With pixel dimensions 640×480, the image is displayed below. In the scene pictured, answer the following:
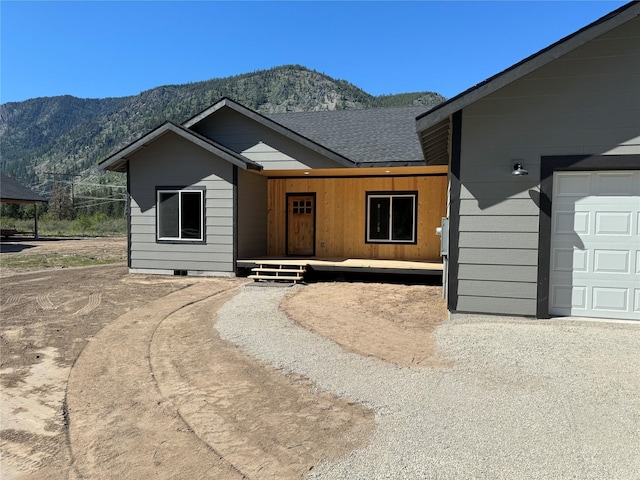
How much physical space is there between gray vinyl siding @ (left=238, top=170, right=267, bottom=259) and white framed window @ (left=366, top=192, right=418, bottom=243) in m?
3.14

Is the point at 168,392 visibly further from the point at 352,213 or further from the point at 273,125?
the point at 352,213

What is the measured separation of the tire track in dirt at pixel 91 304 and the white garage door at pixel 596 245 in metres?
7.31

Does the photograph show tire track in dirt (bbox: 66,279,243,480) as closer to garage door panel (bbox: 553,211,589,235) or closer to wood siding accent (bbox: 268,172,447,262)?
garage door panel (bbox: 553,211,589,235)

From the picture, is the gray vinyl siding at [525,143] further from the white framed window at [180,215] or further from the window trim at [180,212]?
the white framed window at [180,215]

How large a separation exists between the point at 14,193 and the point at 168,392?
2789 centimetres

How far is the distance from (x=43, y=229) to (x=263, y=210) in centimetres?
3369

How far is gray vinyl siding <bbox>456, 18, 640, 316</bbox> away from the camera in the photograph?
5527 millimetres

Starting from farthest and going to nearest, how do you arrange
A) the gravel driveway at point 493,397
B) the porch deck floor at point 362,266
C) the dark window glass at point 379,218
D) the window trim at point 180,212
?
the dark window glass at point 379,218 < the window trim at point 180,212 < the porch deck floor at point 362,266 < the gravel driveway at point 493,397

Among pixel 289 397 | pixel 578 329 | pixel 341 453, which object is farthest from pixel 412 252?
pixel 341 453

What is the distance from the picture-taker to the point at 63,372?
4.25m

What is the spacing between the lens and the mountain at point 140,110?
84375 millimetres

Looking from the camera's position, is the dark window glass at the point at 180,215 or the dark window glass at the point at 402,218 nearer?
the dark window glass at the point at 180,215

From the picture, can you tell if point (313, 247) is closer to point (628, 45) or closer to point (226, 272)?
point (226, 272)

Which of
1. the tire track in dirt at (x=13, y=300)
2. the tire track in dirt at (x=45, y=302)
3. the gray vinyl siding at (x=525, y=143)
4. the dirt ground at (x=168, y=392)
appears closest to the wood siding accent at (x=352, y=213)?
the dirt ground at (x=168, y=392)
